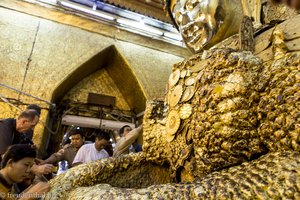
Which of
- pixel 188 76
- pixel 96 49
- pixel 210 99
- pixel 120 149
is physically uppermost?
pixel 96 49

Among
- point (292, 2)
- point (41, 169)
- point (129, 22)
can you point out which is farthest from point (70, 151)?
point (129, 22)

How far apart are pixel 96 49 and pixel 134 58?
2.70ft

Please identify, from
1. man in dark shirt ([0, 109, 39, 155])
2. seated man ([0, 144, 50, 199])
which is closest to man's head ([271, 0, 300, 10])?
seated man ([0, 144, 50, 199])

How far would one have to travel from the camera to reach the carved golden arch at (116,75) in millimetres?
4887

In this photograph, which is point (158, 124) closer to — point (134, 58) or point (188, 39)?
point (188, 39)

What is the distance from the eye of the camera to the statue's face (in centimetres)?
97

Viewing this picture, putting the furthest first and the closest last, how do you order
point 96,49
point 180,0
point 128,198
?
point 96,49
point 180,0
point 128,198

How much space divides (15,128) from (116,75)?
387 cm

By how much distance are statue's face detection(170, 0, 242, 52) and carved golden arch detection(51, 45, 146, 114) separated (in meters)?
3.89

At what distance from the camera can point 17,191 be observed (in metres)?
1.22

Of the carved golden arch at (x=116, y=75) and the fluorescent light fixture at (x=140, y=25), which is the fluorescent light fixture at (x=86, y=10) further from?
the carved golden arch at (x=116, y=75)

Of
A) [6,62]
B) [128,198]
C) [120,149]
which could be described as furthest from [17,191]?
[6,62]

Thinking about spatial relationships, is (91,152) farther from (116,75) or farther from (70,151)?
(116,75)

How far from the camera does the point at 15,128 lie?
1.79 m
